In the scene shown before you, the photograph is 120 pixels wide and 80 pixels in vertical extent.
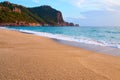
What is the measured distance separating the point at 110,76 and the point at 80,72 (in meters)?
0.92

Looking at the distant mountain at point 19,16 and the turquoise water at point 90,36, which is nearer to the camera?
the turquoise water at point 90,36

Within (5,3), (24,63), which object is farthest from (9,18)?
(24,63)

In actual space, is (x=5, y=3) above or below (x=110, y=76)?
above

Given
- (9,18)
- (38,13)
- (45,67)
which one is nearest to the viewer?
(45,67)

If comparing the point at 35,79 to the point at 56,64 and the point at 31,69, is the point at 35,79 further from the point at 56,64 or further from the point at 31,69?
the point at 56,64

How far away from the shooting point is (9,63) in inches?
285

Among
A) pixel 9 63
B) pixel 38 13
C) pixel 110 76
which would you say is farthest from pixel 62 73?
pixel 38 13

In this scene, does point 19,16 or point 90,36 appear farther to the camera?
point 19,16

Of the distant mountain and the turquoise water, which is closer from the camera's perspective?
the turquoise water

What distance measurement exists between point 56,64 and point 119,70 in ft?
7.25

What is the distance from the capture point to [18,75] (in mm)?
5844

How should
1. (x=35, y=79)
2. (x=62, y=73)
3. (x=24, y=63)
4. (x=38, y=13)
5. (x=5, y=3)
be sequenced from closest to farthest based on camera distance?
(x=35, y=79)
(x=62, y=73)
(x=24, y=63)
(x=5, y=3)
(x=38, y=13)

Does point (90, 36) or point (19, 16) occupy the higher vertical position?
point (19, 16)

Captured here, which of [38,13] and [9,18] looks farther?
[38,13]
